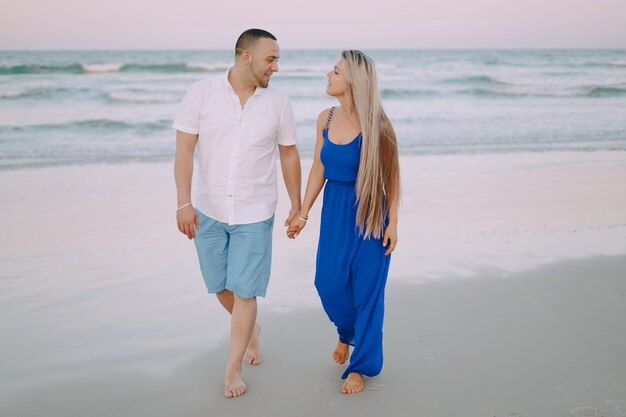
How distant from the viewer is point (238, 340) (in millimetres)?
3492

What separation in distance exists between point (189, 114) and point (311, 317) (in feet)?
5.83

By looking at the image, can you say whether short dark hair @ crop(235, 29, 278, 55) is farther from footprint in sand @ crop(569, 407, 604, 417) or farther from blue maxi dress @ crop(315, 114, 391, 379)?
footprint in sand @ crop(569, 407, 604, 417)

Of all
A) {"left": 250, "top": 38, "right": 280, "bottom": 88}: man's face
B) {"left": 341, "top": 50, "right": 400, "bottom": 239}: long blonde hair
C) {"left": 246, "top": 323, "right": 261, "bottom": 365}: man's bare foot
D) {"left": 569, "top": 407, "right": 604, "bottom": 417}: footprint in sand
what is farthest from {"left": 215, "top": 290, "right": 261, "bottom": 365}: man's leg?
{"left": 569, "top": 407, "right": 604, "bottom": 417}: footprint in sand

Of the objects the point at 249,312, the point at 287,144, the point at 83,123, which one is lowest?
the point at 83,123

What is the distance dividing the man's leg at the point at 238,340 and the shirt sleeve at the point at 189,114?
97 centimetres

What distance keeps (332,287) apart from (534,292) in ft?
6.83

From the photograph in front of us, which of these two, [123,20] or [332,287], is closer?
[332,287]

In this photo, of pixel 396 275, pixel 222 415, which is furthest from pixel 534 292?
pixel 222 415

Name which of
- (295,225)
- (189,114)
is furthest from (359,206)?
(189,114)

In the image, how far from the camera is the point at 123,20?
32062 mm

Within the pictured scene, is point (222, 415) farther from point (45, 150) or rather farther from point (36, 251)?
point (45, 150)

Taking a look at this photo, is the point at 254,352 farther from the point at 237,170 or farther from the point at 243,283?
the point at 237,170

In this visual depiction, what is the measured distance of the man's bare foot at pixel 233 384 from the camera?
3.46 metres

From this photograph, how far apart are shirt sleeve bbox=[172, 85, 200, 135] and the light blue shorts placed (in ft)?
1.64
